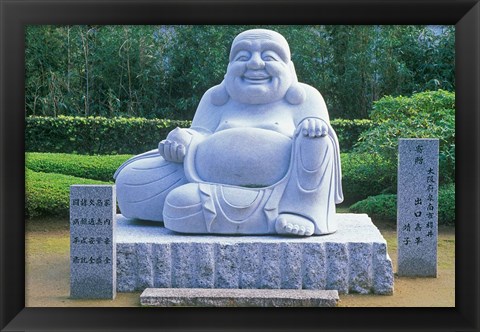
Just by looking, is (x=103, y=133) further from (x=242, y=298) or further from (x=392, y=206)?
(x=242, y=298)

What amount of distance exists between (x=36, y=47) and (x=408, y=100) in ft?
23.0

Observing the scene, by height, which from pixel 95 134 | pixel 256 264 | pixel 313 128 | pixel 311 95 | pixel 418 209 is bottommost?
pixel 256 264

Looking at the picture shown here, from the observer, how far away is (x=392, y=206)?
30.2 ft

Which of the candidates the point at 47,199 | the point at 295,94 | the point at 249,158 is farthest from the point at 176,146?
the point at 47,199

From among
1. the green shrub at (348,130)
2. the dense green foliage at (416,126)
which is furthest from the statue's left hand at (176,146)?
the green shrub at (348,130)

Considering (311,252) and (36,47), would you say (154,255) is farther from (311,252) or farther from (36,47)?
(36,47)

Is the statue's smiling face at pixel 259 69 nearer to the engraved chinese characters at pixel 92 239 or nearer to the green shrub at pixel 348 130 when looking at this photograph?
the engraved chinese characters at pixel 92 239

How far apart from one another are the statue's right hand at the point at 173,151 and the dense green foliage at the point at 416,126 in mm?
3901

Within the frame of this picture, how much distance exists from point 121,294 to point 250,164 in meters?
1.51

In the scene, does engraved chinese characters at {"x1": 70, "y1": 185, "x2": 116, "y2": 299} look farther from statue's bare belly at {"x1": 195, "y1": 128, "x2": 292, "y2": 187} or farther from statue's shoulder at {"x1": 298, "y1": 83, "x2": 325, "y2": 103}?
statue's shoulder at {"x1": 298, "y1": 83, "x2": 325, "y2": 103}

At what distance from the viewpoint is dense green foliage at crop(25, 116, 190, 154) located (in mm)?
11010

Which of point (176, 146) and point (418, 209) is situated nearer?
point (176, 146)

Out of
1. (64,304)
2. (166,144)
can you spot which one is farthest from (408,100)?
(64,304)

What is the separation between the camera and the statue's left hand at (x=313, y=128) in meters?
5.70
